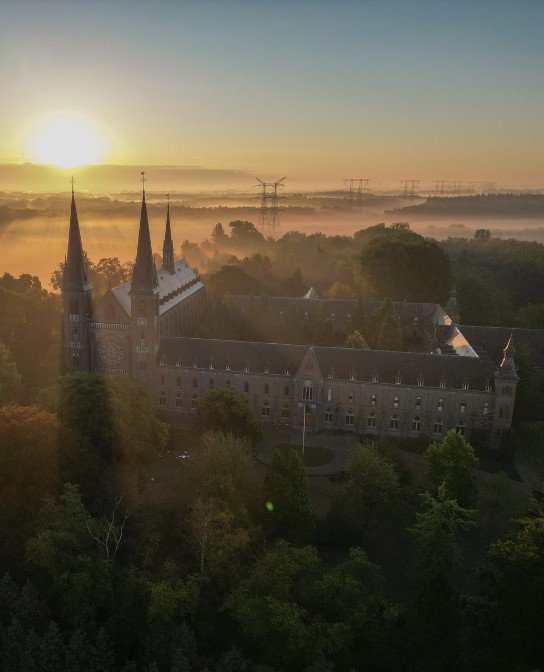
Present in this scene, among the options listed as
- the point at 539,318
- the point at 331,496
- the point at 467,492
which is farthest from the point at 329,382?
the point at 539,318

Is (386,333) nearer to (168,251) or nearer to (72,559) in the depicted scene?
(168,251)

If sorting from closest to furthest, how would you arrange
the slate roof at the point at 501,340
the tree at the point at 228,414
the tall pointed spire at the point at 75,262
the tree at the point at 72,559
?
the tree at the point at 72,559 < the tree at the point at 228,414 < the tall pointed spire at the point at 75,262 < the slate roof at the point at 501,340

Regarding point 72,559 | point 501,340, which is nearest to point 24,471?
point 72,559

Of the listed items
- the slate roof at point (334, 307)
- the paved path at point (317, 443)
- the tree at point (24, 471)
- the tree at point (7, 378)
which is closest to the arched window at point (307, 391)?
the paved path at point (317, 443)

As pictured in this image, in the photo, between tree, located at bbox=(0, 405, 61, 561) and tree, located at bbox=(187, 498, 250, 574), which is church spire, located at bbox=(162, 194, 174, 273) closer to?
tree, located at bbox=(0, 405, 61, 561)

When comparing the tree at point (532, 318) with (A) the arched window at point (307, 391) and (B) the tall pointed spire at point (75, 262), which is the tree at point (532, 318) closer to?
(A) the arched window at point (307, 391)

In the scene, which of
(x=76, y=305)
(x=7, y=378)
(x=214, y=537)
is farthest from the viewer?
(x=76, y=305)

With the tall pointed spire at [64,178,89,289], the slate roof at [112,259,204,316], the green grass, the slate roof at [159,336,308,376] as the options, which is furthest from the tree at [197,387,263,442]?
the tall pointed spire at [64,178,89,289]

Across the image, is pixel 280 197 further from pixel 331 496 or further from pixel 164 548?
pixel 164 548
